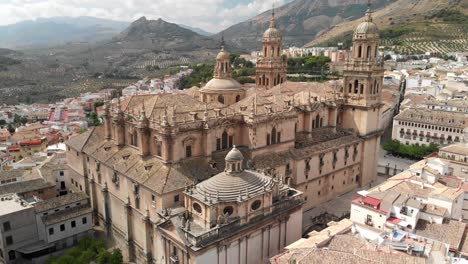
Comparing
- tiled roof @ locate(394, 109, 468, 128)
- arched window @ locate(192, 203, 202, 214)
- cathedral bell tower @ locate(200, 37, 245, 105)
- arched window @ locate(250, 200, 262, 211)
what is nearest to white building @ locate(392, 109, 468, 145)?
tiled roof @ locate(394, 109, 468, 128)

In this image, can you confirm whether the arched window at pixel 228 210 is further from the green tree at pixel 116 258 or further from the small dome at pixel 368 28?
the small dome at pixel 368 28

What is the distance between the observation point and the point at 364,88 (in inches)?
1861

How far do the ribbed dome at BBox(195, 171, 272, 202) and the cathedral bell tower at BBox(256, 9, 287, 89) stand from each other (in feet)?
96.4

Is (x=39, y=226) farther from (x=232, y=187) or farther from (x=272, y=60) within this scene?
(x=272, y=60)

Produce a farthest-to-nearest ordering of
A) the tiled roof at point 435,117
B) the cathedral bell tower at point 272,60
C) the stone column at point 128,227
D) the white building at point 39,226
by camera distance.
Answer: the tiled roof at point 435,117, the cathedral bell tower at point 272,60, the white building at point 39,226, the stone column at point 128,227

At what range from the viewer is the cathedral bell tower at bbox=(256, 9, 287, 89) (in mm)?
57088

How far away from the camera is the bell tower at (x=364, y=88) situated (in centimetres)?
4672

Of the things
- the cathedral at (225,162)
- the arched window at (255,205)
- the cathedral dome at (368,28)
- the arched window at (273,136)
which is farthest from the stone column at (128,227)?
the cathedral dome at (368,28)

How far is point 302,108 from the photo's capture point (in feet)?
146

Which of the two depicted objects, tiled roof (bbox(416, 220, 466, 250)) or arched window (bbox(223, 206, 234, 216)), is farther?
arched window (bbox(223, 206, 234, 216))

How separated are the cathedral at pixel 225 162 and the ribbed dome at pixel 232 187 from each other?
0.08m

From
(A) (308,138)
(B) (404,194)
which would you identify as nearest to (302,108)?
(A) (308,138)

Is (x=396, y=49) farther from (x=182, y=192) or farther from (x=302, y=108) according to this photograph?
(x=182, y=192)

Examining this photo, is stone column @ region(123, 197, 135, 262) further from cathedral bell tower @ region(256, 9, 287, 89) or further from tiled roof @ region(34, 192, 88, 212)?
cathedral bell tower @ region(256, 9, 287, 89)
